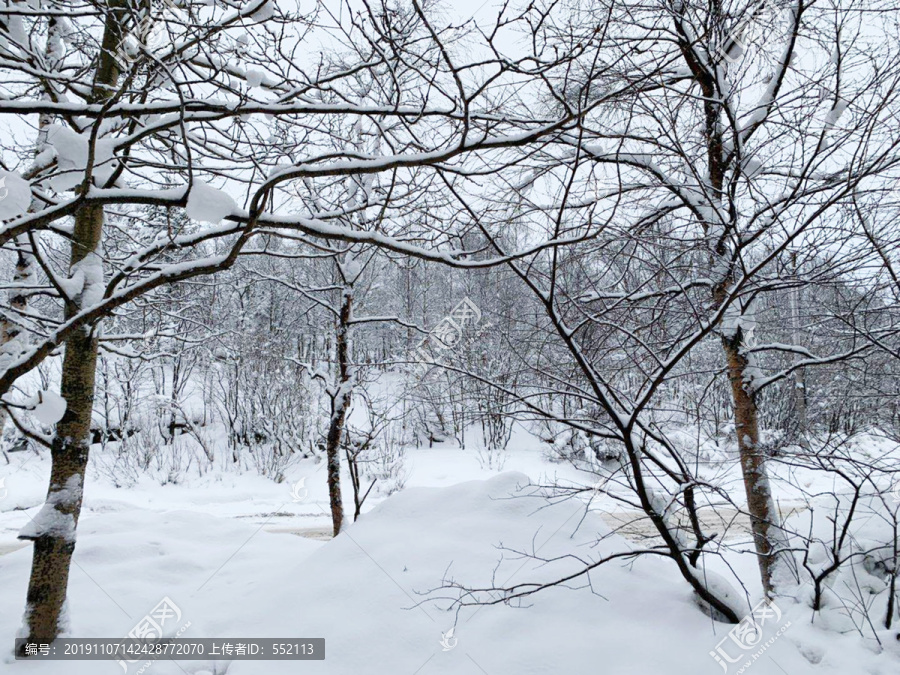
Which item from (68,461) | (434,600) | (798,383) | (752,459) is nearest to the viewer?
(434,600)

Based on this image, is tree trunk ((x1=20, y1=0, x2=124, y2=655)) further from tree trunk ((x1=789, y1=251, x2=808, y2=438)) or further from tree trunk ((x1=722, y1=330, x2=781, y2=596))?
tree trunk ((x1=789, y1=251, x2=808, y2=438))

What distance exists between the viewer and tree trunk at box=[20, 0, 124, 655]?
284 centimetres

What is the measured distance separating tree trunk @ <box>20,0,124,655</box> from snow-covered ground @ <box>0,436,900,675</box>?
0.75 feet

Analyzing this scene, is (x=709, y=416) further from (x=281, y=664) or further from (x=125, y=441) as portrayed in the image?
(x=125, y=441)

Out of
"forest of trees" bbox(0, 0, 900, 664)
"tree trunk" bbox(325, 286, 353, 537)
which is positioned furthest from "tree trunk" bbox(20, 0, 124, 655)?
"tree trunk" bbox(325, 286, 353, 537)

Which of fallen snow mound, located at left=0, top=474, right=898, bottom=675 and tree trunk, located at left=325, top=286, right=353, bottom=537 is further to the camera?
tree trunk, located at left=325, top=286, right=353, bottom=537

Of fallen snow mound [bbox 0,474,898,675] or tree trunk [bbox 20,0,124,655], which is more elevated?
tree trunk [bbox 20,0,124,655]

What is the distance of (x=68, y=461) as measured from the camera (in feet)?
9.86

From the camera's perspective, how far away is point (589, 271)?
3021 mm

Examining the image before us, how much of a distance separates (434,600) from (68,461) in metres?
2.32

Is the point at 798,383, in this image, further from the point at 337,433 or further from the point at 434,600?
the point at 337,433

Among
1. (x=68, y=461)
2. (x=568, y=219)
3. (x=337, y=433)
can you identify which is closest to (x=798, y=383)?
(x=568, y=219)

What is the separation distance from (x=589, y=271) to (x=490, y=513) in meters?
1.68

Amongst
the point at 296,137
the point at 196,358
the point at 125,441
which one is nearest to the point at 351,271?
the point at 296,137
